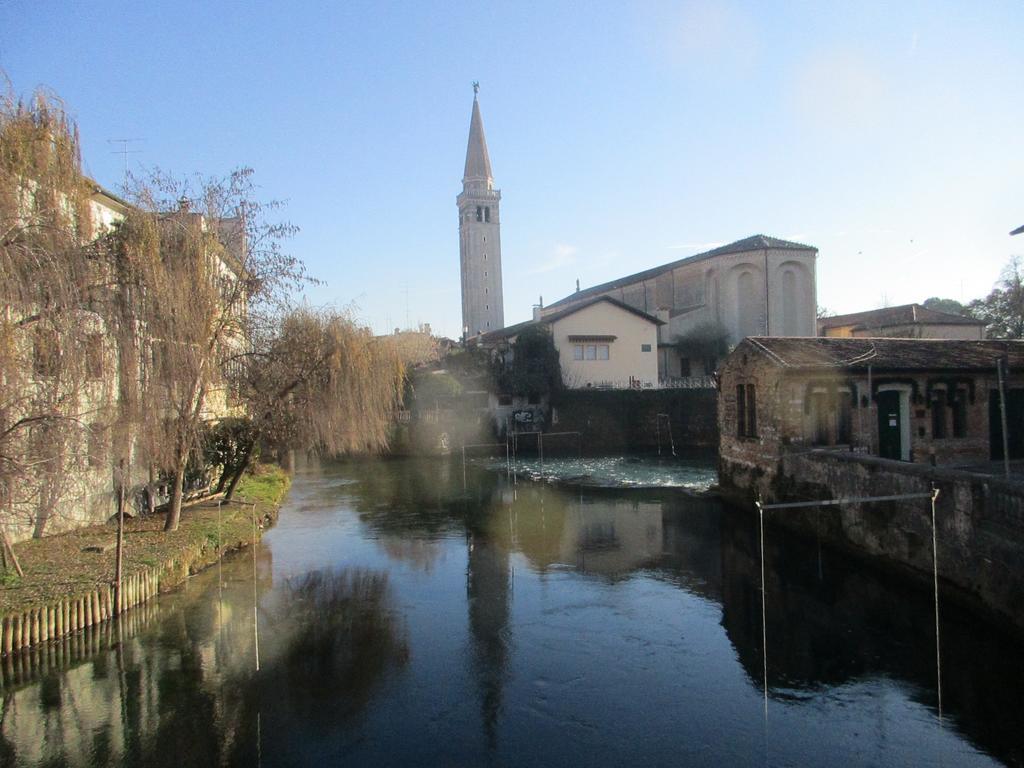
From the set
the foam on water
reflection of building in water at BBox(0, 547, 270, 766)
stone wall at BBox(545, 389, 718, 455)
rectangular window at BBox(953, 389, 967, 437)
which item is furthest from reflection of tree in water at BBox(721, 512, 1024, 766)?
stone wall at BBox(545, 389, 718, 455)

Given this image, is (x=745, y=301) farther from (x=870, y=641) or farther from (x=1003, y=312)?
(x=870, y=641)

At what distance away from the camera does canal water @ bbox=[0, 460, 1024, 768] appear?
7551mm

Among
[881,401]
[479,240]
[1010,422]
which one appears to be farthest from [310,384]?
[479,240]

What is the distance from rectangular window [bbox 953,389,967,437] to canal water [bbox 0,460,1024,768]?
734 cm

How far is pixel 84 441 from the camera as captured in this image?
10156mm

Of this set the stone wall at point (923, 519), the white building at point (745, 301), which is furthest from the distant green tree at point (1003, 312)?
the stone wall at point (923, 519)

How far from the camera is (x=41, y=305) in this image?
8.92m

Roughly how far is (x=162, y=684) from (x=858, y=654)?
9452 millimetres

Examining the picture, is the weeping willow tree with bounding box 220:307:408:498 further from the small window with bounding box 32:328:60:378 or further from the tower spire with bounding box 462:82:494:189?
the tower spire with bounding box 462:82:494:189

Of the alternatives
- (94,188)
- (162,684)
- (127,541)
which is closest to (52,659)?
(162,684)

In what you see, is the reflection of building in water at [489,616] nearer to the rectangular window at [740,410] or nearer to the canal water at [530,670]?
the canal water at [530,670]

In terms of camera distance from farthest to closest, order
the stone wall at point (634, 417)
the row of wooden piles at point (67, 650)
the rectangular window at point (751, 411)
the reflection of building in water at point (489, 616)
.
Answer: the stone wall at point (634, 417)
the rectangular window at point (751, 411)
the row of wooden piles at point (67, 650)
the reflection of building in water at point (489, 616)

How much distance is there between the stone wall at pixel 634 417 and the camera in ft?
135

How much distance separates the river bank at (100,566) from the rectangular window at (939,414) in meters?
18.2
